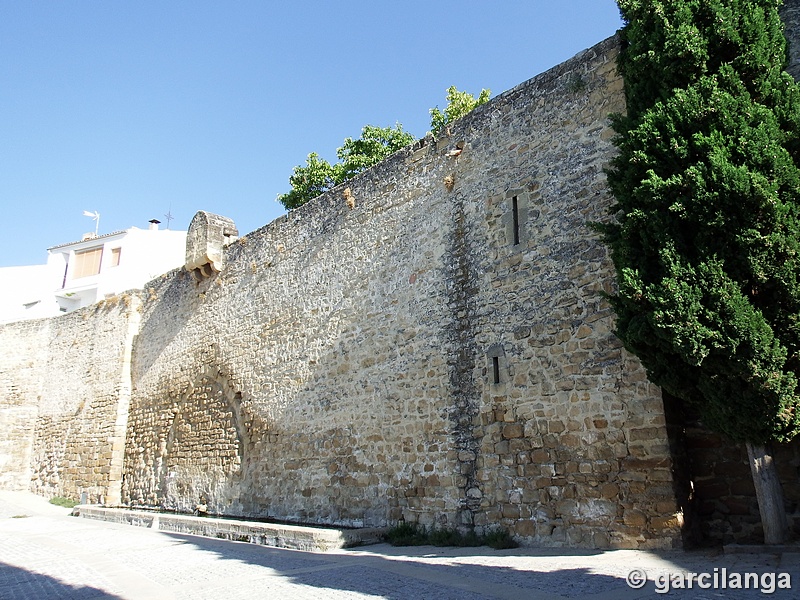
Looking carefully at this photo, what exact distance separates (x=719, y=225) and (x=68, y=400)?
58.3 ft

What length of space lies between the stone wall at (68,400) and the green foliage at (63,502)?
0.19 metres

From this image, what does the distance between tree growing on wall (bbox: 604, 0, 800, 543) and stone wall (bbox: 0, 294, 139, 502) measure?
1425cm

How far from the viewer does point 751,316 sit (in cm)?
504

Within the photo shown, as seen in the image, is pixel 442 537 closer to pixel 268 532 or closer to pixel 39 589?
pixel 268 532

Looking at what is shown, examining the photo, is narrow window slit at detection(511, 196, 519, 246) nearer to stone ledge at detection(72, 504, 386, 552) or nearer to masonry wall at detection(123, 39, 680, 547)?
masonry wall at detection(123, 39, 680, 547)

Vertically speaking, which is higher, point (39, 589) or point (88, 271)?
point (88, 271)

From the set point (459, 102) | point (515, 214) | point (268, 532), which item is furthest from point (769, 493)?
point (459, 102)

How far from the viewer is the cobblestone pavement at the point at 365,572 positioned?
4.79m

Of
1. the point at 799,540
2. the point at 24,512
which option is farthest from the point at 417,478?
the point at 24,512

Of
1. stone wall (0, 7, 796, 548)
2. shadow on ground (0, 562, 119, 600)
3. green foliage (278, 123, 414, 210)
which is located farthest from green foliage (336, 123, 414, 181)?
shadow on ground (0, 562, 119, 600)

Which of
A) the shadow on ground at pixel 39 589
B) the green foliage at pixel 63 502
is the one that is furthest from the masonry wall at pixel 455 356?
the green foliage at pixel 63 502

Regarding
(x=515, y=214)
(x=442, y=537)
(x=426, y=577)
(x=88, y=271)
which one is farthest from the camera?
(x=88, y=271)

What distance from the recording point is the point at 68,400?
18000 millimetres

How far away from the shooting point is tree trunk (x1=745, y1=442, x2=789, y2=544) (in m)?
5.26
